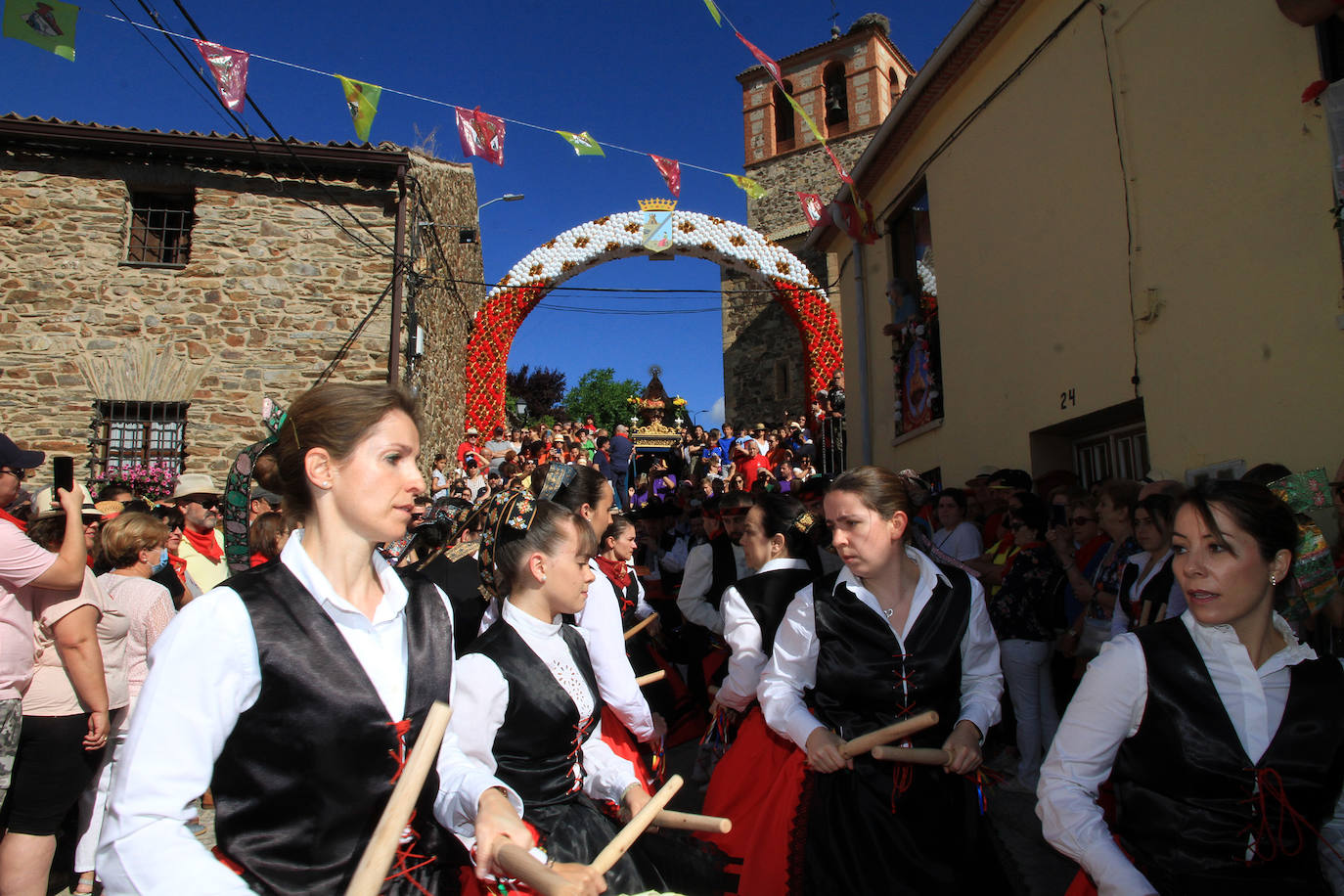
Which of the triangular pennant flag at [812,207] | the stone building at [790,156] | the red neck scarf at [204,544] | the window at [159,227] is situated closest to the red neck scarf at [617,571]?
the red neck scarf at [204,544]

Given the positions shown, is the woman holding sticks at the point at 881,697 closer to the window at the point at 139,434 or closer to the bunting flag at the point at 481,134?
the bunting flag at the point at 481,134

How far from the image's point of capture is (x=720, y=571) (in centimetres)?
571

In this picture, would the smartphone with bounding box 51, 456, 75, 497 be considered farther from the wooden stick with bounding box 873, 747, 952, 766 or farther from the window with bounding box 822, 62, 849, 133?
the window with bounding box 822, 62, 849, 133

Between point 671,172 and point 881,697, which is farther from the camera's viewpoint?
point 671,172

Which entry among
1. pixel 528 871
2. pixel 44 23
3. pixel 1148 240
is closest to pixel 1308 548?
pixel 528 871

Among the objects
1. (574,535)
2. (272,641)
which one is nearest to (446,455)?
(574,535)

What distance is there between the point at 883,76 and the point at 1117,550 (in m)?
22.1

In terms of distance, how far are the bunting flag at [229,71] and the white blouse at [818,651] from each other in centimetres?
843

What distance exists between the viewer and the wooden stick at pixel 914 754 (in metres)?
2.45

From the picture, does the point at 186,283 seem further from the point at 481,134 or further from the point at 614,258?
the point at 614,258

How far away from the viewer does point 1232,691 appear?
6.49 feet

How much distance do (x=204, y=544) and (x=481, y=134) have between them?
6.67 meters

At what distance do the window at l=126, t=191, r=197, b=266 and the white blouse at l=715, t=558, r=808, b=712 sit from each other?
11.3 meters

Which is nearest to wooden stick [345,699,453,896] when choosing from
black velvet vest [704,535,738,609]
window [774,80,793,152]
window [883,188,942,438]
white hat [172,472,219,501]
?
black velvet vest [704,535,738,609]
